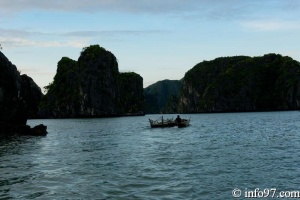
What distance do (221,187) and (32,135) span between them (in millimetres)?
48083

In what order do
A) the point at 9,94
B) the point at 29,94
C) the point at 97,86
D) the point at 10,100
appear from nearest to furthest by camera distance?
the point at 9,94 → the point at 10,100 → the point at 29,94 → the point at 97,86

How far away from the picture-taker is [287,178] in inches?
758

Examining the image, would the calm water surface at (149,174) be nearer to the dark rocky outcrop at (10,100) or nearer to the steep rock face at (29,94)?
the dark rocky outcrop at (10,100)

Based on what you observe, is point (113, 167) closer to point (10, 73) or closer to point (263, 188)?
point (263, 188)

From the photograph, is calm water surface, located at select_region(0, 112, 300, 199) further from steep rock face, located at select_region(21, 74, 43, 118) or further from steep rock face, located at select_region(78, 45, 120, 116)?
steep rock face, located at select_region(78, 45, 120, 116)

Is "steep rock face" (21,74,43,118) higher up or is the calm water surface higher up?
"steep rock face" (21,74,43,118)

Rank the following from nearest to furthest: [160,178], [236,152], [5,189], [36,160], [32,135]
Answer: [5,189] → [160,178] → [36,160] → [236,152] → [32,135]

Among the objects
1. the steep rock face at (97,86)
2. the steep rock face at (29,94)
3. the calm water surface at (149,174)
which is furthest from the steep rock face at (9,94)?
the steep rock face at (97,86)

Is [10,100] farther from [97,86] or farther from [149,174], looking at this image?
[97,86]

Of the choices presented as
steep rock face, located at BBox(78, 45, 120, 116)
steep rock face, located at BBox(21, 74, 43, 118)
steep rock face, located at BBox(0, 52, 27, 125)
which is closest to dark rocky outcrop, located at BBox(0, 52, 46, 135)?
steep rock face, located at BBox(0, 52, 27, 125)

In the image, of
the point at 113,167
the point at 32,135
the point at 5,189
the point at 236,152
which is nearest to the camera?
the point at 5,189

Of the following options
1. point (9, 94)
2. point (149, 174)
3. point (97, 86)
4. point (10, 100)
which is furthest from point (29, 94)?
point (97, 86)

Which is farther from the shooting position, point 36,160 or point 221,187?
point 36,160

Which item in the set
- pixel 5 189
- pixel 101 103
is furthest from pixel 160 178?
pixel 101 103
